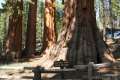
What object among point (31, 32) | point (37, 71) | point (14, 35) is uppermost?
point (31, 32)

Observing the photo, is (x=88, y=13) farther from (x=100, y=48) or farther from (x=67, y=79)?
(x=67, y=79)

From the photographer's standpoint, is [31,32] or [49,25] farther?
[31,32]

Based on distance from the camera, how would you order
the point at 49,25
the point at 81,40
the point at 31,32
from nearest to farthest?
1. the point at 81,40
2. the point at 49,25
3. the point at 31,32

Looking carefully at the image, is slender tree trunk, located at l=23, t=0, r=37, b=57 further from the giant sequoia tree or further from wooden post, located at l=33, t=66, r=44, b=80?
wooden post, located at l=33, t=66, r=44, b=80

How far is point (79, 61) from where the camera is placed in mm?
18281

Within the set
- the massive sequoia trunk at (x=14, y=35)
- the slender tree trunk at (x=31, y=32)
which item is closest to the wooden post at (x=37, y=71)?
the massive sequoia trunk at (x=14, y=35)

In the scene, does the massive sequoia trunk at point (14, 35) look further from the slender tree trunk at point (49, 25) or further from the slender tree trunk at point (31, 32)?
the slender tree trunk at point (31, 32)

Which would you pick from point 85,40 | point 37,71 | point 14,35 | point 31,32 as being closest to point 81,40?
point 85,40

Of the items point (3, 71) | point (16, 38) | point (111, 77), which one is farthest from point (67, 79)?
point (16, 38)

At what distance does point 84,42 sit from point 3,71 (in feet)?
15.7

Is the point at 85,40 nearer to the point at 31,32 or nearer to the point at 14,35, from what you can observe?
the point at 14,35

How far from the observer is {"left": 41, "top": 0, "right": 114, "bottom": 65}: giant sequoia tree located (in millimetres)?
18641

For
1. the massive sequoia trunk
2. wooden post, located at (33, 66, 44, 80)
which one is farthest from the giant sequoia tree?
the massive sequoia trunk

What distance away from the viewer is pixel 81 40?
62.5ft
